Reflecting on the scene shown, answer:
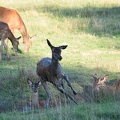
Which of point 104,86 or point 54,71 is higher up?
point 54,71

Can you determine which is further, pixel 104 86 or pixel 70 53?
pixel 70 53

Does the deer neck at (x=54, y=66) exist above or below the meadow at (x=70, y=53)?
above

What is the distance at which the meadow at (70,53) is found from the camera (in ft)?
27.0

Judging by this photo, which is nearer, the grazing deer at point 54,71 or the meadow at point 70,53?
the meadow at point 70,53

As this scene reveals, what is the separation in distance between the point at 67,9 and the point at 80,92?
15189 mm

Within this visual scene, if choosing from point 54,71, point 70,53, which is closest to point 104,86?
point 54,71

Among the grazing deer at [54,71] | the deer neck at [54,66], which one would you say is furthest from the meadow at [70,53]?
the deer neck at [54,66]

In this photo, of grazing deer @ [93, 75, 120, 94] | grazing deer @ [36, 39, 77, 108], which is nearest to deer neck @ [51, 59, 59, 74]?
grazing deer @ [36, 39, 77, 108]

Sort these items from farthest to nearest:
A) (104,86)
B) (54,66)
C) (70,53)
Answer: (70,53), (104,86), (54,66)

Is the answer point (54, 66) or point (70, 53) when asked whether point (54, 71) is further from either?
point (70, 53)

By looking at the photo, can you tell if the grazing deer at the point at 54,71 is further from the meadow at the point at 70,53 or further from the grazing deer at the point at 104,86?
the grazing deer at the point at 104,86

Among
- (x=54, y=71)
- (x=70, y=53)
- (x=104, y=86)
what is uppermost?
(x=54, y=71)

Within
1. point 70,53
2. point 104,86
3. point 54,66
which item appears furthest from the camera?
point 70,53

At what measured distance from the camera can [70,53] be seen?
1708cm
